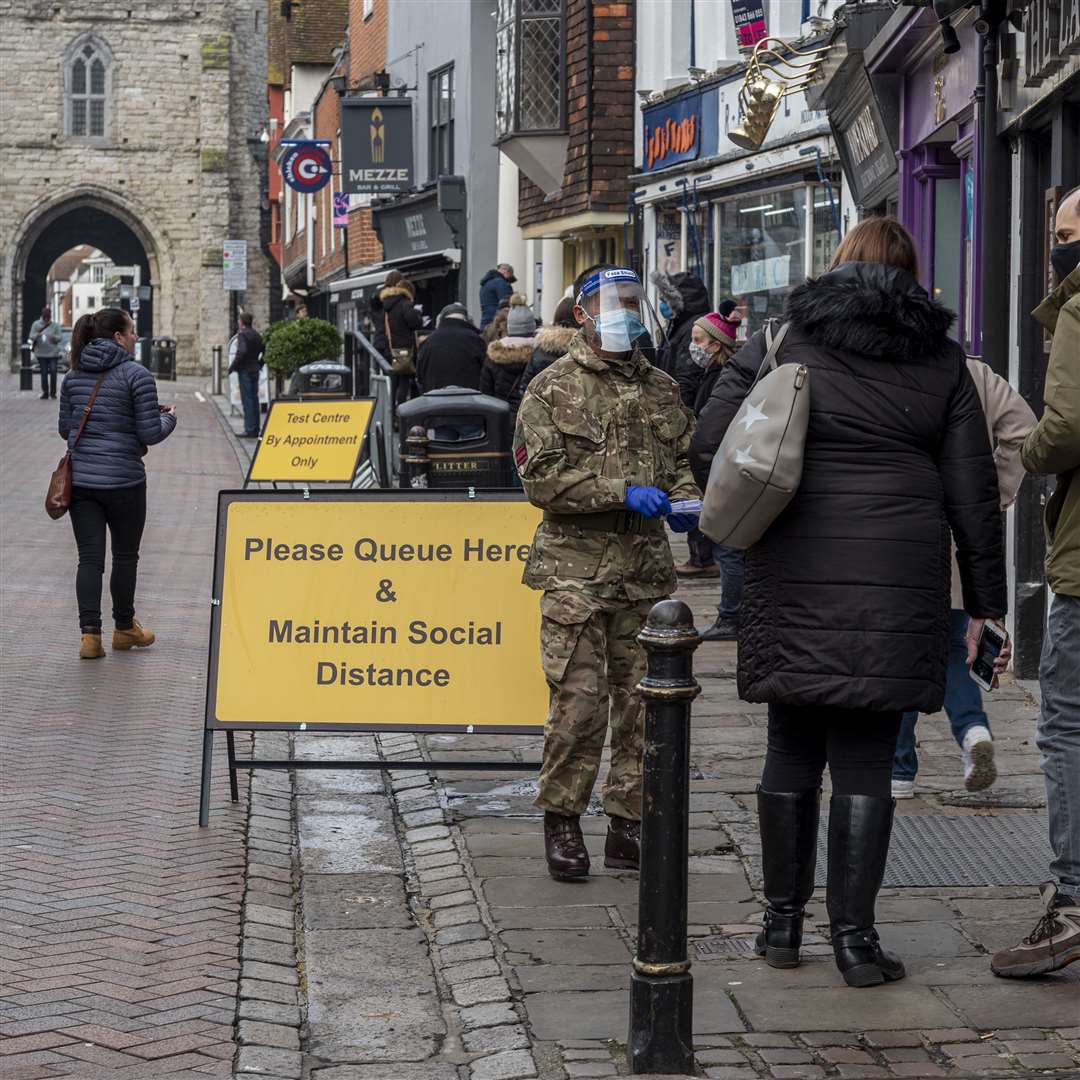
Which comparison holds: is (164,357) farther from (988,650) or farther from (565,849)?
(988,650)

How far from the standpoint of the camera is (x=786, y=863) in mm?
5043

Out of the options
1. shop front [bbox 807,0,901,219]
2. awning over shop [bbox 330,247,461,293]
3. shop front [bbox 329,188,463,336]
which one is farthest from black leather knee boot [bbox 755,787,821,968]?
awning over shop [bbox 330,247,461,293]

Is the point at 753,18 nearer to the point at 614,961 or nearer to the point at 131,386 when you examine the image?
the point at 131,386

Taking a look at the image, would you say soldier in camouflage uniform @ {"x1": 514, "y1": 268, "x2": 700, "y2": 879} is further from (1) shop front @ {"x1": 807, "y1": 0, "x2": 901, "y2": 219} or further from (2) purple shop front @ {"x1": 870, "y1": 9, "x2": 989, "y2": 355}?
(1) shop front @ {"x1": 807, "y1": 0, "x2": 901, "y2": 219}

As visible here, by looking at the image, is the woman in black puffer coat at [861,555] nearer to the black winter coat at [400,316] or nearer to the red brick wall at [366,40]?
the black winter coat at [400,316]

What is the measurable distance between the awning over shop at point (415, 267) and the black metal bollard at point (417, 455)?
14.5 metres

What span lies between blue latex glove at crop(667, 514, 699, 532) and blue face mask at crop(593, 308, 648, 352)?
21.4 inches

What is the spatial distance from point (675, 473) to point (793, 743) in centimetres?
131

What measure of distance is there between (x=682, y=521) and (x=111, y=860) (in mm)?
2142

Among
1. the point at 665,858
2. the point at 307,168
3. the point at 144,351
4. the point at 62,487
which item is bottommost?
the point at 665,858

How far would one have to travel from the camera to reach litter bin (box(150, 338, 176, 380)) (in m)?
52.2

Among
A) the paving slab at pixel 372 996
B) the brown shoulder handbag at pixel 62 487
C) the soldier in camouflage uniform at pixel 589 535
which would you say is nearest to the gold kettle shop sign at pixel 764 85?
the brown shoulder handbag at pixel 62 487

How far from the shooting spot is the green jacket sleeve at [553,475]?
5754 mm

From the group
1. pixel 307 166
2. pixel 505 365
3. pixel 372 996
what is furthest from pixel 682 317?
pixel 307 166
